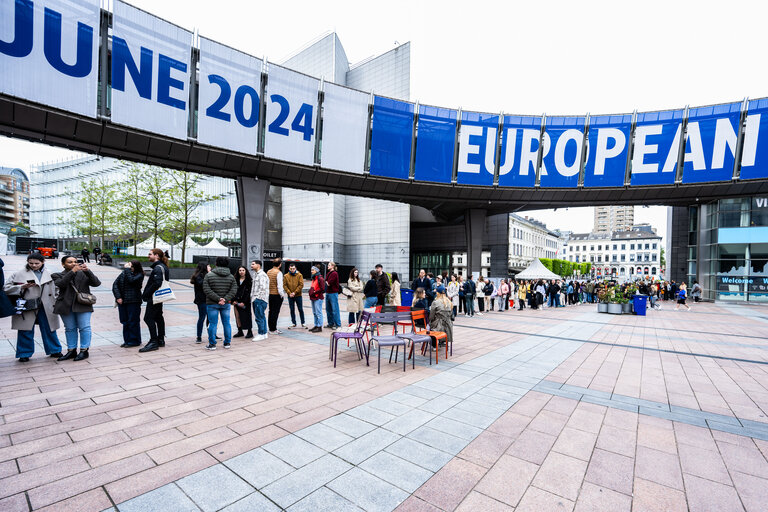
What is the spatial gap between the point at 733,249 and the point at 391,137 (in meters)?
28.5

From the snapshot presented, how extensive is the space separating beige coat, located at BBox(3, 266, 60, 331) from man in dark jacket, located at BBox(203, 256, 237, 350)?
8.18ft

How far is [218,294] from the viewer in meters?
7.34

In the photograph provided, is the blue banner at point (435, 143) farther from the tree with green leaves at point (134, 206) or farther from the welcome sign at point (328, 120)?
the tree with green leaves at point (134, 206)

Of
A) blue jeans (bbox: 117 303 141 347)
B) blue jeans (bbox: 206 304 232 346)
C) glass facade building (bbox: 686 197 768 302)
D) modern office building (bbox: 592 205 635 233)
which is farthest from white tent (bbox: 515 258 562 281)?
modern office building (bbox: 592 205 635 233)

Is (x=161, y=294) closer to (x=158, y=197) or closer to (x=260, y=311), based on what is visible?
(x=260, y=311)

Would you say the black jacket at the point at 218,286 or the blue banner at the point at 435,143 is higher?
the blue banner at the point at 435,143

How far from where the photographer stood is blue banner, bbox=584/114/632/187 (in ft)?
73.6

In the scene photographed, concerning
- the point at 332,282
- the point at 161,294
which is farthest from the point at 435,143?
the point at 161,294

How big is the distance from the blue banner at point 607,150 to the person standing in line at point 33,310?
27406 millimetres

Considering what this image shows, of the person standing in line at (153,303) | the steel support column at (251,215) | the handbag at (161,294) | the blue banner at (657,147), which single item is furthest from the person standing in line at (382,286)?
the blue banner at (657,147)

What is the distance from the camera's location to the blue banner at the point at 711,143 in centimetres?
2119

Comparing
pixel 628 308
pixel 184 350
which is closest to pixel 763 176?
pixel 628 308

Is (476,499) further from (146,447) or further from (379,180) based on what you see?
(379,180)

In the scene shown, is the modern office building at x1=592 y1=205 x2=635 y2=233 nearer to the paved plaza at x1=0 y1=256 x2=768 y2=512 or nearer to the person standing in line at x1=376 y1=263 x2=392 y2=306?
the person standing in line at x1=376 y1=263 x2=392 y2=306
